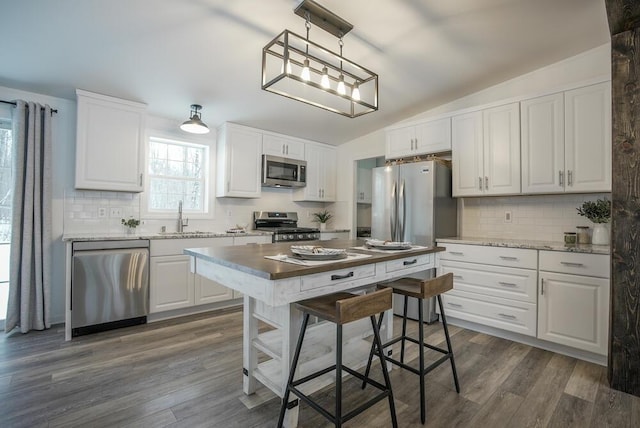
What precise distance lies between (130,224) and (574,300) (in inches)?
168

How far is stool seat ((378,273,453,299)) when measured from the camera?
6.08ft

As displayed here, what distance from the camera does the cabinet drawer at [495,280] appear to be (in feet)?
9.12

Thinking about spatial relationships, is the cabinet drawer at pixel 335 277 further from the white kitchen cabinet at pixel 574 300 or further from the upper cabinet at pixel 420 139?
the upper cabinet at pixel 420 139

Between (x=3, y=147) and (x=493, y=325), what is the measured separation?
196 inches

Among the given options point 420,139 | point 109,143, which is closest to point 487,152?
point 420,139

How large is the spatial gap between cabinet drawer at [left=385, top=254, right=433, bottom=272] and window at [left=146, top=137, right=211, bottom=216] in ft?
9.75

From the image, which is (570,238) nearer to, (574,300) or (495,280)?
(574,300)

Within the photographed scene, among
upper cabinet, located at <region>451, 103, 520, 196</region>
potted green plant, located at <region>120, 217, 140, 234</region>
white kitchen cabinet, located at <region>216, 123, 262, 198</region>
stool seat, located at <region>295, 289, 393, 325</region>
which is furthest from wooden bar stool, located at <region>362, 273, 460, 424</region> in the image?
potted green plant, located at <region>120, 217, 140, 234</region>

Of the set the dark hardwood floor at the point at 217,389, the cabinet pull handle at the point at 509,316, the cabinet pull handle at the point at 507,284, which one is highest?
the cabinet pull handle at the point at 507,284

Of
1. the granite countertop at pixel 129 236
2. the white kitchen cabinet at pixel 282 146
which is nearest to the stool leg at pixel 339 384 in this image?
the granite countertop at pixel 129 236

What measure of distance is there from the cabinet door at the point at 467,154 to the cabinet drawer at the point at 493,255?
0.65 metres

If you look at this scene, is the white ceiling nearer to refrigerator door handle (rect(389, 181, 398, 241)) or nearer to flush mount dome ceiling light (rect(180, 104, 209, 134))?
flush mount dome ceiling light (rect(180, 104, 209, 134))

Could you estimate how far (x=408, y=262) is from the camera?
6.83ft

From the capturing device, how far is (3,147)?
3051mm
